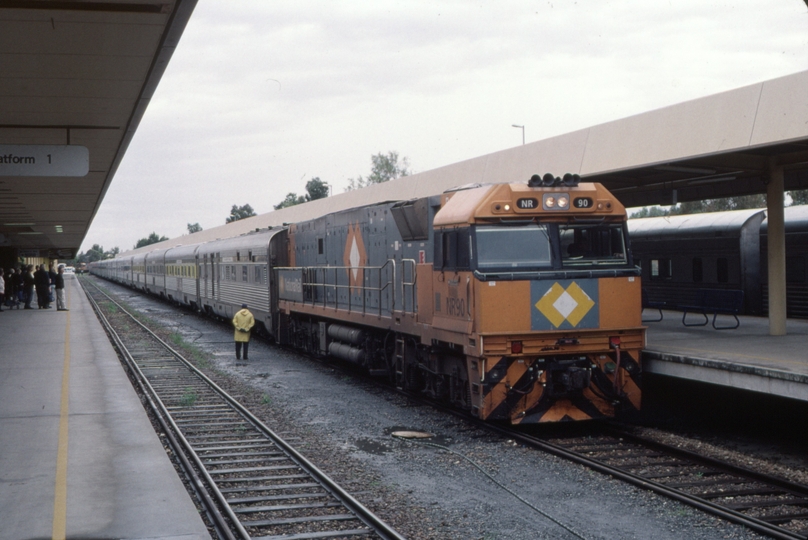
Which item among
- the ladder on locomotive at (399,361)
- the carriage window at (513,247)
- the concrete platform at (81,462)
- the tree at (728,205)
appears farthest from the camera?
the tree at (728,205)

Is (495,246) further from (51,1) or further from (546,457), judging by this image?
(51,1)

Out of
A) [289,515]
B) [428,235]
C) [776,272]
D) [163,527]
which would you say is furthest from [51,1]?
[776,272]

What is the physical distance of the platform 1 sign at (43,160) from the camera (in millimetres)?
12711

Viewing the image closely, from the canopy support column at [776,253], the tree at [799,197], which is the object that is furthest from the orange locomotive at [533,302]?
the tree at [799,197]

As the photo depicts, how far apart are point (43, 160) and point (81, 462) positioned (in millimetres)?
5745

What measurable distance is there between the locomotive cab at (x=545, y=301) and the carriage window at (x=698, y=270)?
9932 millimetres

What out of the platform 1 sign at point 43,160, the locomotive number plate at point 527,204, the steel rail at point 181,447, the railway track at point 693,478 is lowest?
the railway track at point 693,478

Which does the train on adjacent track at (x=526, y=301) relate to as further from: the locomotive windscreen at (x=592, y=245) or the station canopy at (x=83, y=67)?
the station canopy at (x=83, y=67)

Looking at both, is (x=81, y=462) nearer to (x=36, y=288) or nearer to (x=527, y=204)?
(x=527, y=204)

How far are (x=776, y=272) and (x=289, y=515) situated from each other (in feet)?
32.9

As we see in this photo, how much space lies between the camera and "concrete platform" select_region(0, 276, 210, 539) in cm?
684

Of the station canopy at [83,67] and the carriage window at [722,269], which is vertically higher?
the station canopy at [83,67]

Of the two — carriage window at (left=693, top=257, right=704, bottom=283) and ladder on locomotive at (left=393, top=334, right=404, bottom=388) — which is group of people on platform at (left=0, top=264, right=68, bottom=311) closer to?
ladder on locomotive at (left=393, top=334, right=404, bottom=388)

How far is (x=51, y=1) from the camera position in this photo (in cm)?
699
